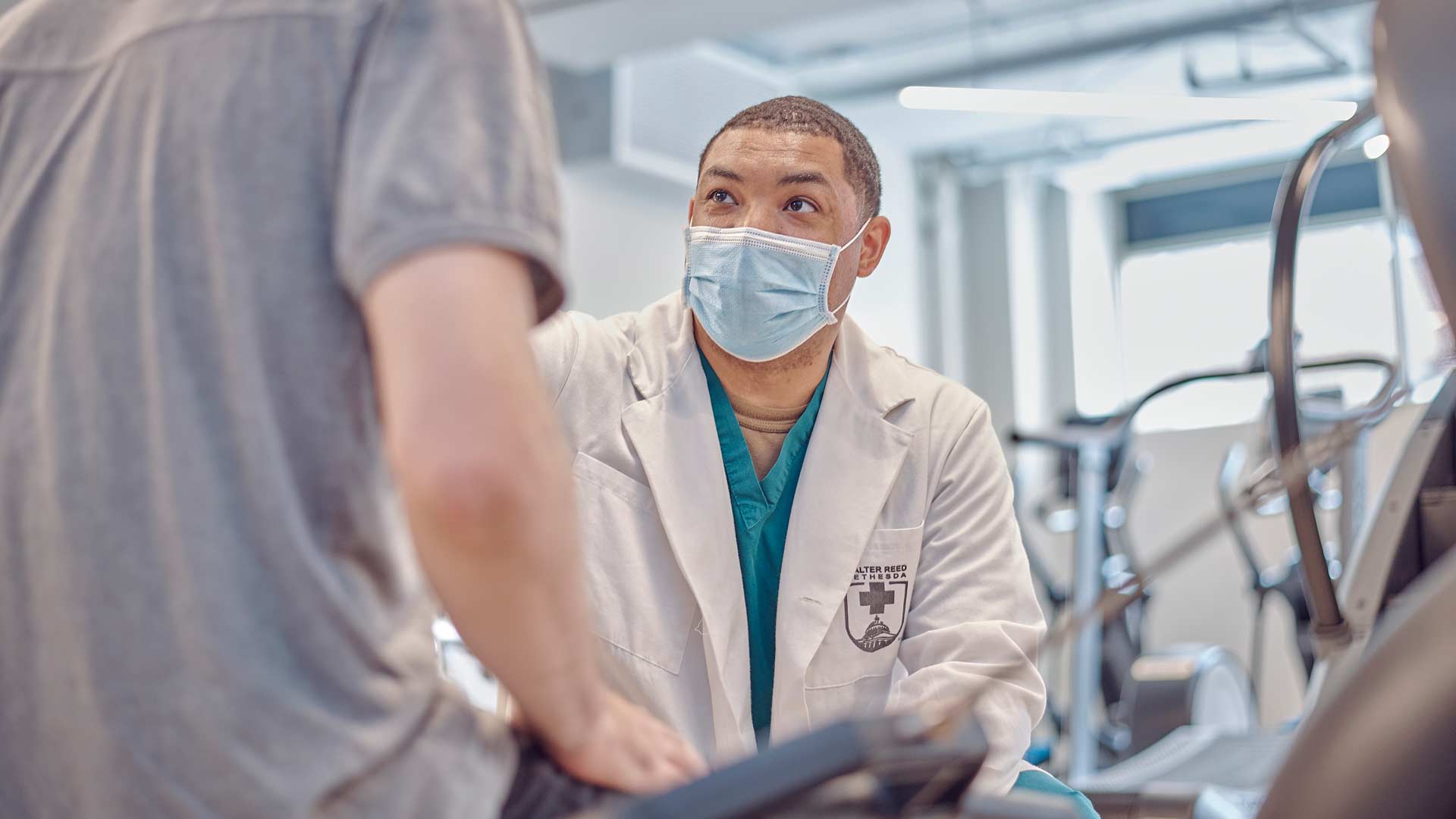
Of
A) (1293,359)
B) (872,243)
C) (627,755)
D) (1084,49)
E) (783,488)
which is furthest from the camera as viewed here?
(1084,49)

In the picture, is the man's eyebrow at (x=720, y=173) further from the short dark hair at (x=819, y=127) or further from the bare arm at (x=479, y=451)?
the bare arm at (x=479, y=451)

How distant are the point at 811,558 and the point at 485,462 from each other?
1.37 metres

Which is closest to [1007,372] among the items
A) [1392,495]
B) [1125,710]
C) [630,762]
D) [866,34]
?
[866,34]

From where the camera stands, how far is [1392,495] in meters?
2.44

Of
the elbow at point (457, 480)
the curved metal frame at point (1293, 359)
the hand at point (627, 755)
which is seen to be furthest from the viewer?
the curved metal frame at point (1293, 359)

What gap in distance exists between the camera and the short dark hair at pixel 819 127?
94.8 inches

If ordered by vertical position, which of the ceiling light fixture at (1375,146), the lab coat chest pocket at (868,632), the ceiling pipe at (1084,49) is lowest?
the lab coat chest pocket at (868,632)

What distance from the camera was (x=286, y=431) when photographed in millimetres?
895

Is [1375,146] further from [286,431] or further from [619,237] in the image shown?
[619,237]

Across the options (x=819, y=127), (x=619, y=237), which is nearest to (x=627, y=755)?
(x=819, y=127)

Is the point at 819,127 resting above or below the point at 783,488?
above

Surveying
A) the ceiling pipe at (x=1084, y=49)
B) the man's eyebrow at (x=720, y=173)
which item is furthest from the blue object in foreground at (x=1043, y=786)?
the ceiling pipe at (x=1084, y=49)

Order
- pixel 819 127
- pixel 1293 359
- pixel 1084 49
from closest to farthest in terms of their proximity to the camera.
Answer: pixel 1293 359, pixel 819 127, pixel 1084 49

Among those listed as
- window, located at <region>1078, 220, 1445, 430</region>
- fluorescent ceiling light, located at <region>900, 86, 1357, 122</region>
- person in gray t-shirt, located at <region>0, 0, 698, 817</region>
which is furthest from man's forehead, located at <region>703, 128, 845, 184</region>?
window, located at <region>1078, 220, 1445, 430</region>
